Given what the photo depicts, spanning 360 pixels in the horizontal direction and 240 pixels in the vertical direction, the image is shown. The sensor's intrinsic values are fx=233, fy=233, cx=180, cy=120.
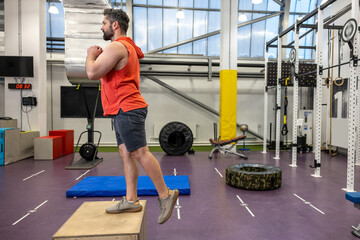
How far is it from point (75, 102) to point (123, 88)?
24.4ft

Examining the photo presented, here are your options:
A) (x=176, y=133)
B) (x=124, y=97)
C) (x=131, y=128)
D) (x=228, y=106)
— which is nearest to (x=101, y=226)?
(x=131, y=128)

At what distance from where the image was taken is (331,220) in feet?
8.05

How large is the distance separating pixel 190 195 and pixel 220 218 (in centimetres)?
78

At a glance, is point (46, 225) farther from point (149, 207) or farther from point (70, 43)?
point (70, 43)

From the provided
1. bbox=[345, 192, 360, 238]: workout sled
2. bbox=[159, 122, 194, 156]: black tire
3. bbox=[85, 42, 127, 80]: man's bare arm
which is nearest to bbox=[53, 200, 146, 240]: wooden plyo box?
bbox=[85, 42, 127, 80]: man's bare arm

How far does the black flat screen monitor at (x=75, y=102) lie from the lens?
8.16 meters

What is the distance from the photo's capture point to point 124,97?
1596 mm

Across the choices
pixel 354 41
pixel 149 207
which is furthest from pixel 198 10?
pixel 149 207

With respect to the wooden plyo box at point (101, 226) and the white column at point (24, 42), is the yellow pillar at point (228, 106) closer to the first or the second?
the white column at point (24, 42)

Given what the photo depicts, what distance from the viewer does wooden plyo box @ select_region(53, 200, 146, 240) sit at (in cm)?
138

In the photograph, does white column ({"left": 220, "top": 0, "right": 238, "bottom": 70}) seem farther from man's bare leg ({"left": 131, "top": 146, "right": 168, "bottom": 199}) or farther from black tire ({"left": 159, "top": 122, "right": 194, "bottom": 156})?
man's bare leg ({"left": 131, "top": 146, "right": 168, "bottom": 199})

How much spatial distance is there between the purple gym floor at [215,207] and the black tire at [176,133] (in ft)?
4.97

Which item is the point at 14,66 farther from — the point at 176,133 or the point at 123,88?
the point at 123,88

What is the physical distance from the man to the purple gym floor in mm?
666
